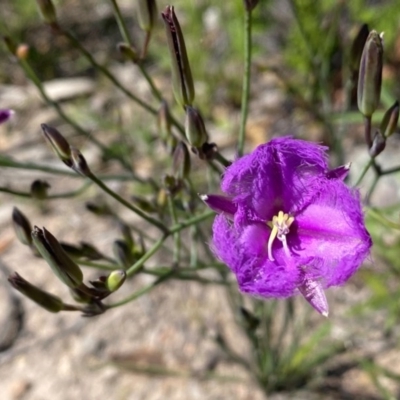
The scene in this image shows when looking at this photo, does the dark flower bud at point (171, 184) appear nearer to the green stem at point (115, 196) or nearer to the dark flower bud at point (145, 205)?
the green stem at point (115, 196)

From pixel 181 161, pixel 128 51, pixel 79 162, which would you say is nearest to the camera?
pixel 79 162

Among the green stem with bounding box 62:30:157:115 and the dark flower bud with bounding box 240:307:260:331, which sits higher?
Answer: the green stem with bounding box 62:30:157:115

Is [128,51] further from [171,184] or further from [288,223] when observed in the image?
[288,223]

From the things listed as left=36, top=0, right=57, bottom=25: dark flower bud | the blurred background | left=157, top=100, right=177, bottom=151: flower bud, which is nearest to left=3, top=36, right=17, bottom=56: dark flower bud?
the blurred background

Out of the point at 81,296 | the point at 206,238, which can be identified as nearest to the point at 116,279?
the point at 81,296

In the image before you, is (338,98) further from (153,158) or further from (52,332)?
(52,332)

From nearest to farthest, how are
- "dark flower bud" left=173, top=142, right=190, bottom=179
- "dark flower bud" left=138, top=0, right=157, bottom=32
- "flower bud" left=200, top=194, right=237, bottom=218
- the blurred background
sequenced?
1. "flower bud" left=200, top=194, right=237, bottom=218
2. "dark flower bud" left=173, top=142, right=190, bottom=179
3. "dark flower bud" left=138, top=0, right=157, bottom=32
4. the blurred background

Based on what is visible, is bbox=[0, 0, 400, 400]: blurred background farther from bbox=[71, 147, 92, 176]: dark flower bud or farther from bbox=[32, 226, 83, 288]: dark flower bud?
bbox=[32, 226, 83, 288]: dark flower bud

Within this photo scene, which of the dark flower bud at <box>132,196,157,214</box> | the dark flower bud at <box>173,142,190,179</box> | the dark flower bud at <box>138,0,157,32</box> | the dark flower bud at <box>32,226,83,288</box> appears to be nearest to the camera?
the dark flower bud at <box>32,226,83,288</box>
